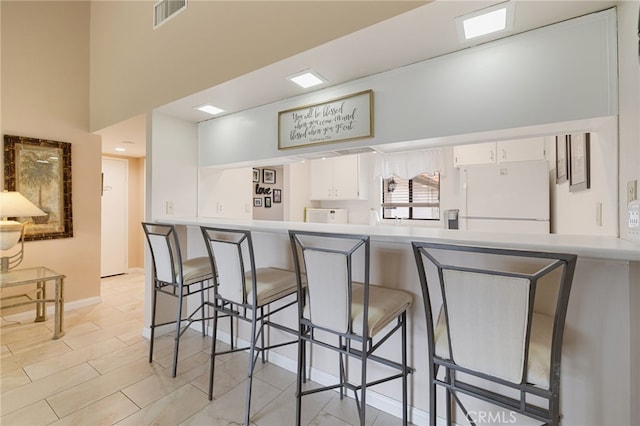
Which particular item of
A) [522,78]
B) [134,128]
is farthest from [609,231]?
[134,128]

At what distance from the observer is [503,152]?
3.19 m

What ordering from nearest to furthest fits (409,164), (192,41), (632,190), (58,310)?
(632,190) → (192,41) → (58,310) → (409,164)

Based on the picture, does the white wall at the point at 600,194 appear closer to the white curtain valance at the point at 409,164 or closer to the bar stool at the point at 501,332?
the bar stool at the point at 501,332

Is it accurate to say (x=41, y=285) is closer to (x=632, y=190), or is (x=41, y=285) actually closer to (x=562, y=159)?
(x=632, y=190)

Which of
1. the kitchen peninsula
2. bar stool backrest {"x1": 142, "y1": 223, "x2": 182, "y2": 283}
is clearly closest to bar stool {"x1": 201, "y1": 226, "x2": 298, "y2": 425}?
bar stool backrest {"x1": 142, "y1": 223, "x2": 182, "y2": 283}

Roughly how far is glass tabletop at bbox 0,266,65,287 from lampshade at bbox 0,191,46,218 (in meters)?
0.55

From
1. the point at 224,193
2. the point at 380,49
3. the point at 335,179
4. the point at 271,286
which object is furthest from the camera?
the point at 335,179

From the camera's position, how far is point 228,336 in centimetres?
264

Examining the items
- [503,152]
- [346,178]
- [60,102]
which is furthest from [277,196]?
[503,152]

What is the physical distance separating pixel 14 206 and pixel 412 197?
4666 mm

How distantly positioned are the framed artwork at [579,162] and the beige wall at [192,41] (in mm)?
1294

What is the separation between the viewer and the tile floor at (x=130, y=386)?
1.69 metres

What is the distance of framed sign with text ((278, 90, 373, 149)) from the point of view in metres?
2.00

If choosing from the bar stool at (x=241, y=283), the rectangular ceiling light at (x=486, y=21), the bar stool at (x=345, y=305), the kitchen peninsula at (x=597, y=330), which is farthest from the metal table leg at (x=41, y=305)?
the rectangular ceiling light at (x=486, y=21)
